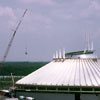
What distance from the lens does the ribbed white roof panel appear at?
53.7 m

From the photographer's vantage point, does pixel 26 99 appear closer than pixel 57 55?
Yes

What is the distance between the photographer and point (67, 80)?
5438 centimetres

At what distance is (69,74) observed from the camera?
56.4 m

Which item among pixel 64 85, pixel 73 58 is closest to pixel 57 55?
pixel 73 58

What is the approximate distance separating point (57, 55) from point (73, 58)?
11.1ft

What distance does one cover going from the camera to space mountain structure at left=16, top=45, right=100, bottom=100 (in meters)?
52.8

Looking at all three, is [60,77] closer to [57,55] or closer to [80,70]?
[80,70]

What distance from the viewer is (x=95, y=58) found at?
203 ft

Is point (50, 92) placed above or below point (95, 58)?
below

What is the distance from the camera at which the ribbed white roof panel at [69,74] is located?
53.7 metres

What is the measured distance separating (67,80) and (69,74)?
7.37 ft

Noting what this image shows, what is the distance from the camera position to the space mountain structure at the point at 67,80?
52784 mm

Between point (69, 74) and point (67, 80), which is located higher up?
point (69, 74)

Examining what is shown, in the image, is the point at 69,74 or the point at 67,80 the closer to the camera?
the point at 67,80
